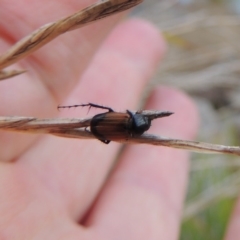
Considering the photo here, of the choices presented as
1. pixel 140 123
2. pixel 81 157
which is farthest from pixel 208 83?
pixel 140 123

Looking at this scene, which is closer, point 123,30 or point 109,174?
point 109,174

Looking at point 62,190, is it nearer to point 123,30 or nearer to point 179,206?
point 179,206

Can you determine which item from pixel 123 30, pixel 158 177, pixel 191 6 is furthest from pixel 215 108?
pixel 158 177

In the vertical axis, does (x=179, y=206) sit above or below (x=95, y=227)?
below

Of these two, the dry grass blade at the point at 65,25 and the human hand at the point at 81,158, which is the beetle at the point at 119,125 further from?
the human hand at the point at 81,158

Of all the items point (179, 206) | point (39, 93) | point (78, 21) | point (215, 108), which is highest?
point (78, 21)

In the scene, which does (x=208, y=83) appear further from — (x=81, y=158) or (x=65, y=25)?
(x=65, y=25)

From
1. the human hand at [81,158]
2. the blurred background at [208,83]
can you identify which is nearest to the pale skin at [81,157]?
the human hand at [81,158]
